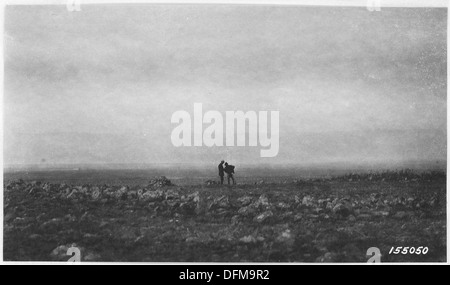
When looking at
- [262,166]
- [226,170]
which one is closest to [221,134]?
[226,170]

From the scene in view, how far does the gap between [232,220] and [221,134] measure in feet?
2.09

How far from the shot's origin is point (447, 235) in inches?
130

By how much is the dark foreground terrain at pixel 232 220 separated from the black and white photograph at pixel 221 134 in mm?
10

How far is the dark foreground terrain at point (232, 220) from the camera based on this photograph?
3.25 metres

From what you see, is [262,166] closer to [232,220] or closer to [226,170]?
[226,170]

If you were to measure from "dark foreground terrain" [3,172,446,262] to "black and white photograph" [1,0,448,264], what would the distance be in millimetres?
10

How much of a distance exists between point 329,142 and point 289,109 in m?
0.38

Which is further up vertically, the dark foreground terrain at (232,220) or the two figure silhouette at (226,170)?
the two figure silhouette at (226,170)

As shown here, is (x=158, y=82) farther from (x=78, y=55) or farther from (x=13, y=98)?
(x=13, y=98)

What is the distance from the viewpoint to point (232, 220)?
328 cm

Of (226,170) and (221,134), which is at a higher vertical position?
(221,134)

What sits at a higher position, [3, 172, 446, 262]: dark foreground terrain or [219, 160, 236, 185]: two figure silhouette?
[219, 160, 236, 185]: two figure silhouette

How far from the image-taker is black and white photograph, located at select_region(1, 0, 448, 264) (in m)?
3.26

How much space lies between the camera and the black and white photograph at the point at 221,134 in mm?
3264
